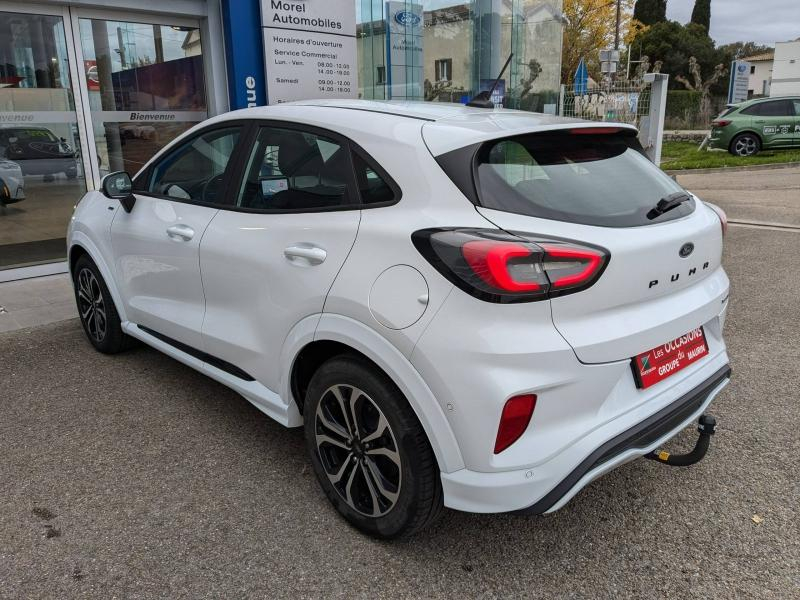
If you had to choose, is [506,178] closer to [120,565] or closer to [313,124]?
[313,124]

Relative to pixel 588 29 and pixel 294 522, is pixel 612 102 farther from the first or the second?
pixel 588 29

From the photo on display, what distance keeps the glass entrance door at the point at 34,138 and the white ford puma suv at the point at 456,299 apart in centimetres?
483

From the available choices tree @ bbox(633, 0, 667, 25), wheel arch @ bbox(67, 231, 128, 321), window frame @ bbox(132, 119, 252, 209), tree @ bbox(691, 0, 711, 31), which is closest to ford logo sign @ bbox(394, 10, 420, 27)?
wheel arch @ bbox(67, 231, 128, 321)

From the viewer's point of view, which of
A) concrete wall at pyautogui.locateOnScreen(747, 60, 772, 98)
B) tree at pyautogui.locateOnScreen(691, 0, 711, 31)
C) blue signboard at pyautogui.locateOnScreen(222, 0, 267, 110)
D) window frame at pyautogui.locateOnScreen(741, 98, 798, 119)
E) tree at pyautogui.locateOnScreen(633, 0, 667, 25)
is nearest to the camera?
blue signboard at pyautogui.locateOnScreen(222, 0, 267, 110)

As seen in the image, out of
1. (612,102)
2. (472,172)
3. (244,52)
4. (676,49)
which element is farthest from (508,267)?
(676,49)

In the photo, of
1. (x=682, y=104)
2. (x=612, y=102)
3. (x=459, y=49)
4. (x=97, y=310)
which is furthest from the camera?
(x=682, y=104)

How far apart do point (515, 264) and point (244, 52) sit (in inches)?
242

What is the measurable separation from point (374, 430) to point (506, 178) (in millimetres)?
1025

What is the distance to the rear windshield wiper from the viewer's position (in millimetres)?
2441

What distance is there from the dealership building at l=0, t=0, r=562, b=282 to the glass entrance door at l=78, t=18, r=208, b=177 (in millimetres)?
11

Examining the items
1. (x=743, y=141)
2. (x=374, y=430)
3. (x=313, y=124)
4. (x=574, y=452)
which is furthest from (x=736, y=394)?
(x=743, y=141)

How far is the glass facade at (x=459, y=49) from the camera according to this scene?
893 centimetres

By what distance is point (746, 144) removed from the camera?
1853 centimetres

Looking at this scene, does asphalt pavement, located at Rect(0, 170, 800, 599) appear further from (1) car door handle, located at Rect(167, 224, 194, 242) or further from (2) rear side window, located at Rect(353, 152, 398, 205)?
(2) rear side window, located at Rect(353, 152, 398, 205)
